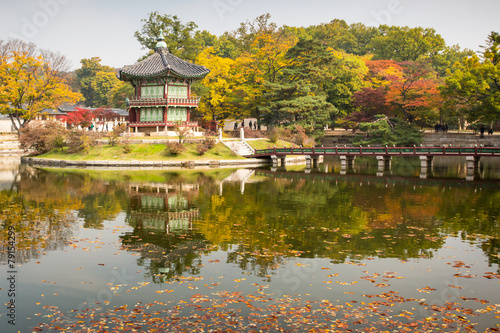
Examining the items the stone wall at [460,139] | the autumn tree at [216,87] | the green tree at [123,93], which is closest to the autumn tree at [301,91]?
the autumn tree at [216,87]

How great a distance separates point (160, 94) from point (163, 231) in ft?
130

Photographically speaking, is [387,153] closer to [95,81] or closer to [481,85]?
[481,85]

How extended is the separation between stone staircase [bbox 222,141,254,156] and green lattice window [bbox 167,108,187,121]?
287 inches

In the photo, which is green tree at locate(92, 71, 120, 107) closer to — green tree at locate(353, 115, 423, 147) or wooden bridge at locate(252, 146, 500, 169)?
wooden bridge at locate(252, 146, 500, 169)

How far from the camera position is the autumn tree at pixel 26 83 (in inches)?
2324

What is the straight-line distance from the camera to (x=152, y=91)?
55.4 m

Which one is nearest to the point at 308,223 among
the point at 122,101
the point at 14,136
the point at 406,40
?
the point at 14,136

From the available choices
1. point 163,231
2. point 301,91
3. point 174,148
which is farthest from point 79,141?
point 163,231

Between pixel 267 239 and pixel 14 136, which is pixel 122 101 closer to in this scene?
pixel 14 136

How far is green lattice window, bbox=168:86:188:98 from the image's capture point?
5525 centimetres

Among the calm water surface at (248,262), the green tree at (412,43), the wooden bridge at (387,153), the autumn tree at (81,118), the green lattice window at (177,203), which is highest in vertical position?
the green tree at (412,43)

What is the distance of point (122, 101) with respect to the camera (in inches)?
3260

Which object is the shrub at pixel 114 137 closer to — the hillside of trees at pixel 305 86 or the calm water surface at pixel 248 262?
the hillside of trees at pixel 305 86

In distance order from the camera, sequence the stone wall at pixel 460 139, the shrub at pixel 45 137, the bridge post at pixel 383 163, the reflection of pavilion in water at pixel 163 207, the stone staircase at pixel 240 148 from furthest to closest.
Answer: the stone wall at pixel 460 139
the stone staircase at pixel 240 148
the shrub at pixel 45 137
the bridge post at pixel 383 163
the reflection of pavilion in water at pixel 163 207
